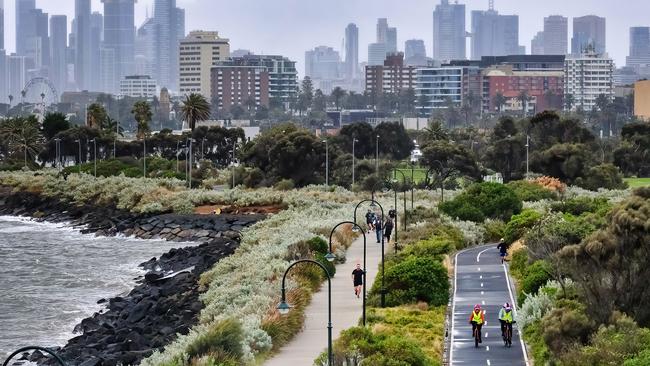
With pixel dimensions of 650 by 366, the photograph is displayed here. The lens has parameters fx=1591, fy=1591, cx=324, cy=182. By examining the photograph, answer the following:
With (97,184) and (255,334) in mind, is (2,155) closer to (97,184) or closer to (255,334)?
(97,184)

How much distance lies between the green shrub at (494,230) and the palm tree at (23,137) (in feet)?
239

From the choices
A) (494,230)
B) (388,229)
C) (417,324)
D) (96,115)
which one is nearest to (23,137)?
(96,115)

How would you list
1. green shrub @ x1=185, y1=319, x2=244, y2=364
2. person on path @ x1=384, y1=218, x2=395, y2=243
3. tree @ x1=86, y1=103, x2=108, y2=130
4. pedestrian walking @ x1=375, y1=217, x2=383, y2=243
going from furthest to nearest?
tree @ x1=86, y1=103, x2=108, y2=130, pedestrian walking @ x1=375, y1=217, x2=383, y2=243, person on path @ x1=384, y1=218, x2=395, y2=243, green shrub @ x1=185, y1=319, x2=244, y2=364

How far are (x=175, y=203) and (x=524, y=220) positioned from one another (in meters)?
35.5

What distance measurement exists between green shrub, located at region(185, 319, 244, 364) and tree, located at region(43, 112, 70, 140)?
11056cm

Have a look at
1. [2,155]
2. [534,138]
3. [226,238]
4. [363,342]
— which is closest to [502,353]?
[363,342]

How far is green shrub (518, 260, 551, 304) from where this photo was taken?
4753 centimetres

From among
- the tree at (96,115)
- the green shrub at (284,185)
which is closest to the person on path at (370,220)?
the green shrub at (284,185)

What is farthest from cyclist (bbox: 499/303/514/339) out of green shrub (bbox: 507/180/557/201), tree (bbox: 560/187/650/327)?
green shrub (bbox: 507/180/557/201)

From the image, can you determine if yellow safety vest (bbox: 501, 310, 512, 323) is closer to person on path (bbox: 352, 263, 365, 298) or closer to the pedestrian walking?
person on path (bbox: 352, 263, 365, 298)

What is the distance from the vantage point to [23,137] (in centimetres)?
13675

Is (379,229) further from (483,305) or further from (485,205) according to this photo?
(483,305)

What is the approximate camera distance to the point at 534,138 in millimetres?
120688

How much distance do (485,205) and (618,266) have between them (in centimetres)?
3411
